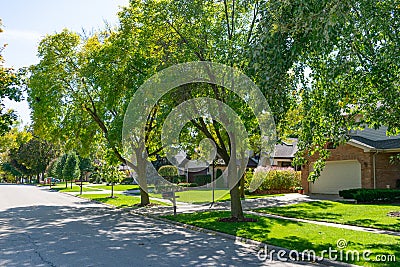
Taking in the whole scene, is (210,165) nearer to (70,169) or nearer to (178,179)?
(178,179)

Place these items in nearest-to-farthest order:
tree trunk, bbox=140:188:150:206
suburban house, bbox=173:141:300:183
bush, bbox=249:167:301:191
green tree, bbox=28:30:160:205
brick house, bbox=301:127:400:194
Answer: green tree, bbox=28:30:160:205, tree trunk, bbox=140:188:150:206, brick house, bbox=301:127:400:194, bush, bbox=249:167:301:191, suburban house, bbox=173:141:300:183

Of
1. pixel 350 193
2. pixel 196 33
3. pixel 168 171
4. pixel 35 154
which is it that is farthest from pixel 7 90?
pixel 35 154

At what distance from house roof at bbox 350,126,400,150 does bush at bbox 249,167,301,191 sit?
20.3 ft

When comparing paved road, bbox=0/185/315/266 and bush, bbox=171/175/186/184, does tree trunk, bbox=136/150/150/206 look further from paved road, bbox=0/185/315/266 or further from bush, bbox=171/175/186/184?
bush, bbox=171/175/186/184

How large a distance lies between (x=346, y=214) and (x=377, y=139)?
36.9 ft

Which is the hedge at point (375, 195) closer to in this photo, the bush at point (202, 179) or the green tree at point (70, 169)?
the bush at point (202, 179)

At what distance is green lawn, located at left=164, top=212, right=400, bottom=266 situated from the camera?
32.8 ft

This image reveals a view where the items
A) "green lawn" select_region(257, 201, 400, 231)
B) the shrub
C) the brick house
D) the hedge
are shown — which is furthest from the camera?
the brick house

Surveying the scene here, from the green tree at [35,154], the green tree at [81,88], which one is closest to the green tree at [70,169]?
the green tree at [35,154]

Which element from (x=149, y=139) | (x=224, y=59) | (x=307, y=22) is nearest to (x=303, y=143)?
(x=224, y=59)

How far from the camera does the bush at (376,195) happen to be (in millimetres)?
21641

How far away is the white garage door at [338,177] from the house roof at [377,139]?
5.02 feet

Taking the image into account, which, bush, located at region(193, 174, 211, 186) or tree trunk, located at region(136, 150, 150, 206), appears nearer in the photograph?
tree trunk, located at region(136, 150, 150, 206)

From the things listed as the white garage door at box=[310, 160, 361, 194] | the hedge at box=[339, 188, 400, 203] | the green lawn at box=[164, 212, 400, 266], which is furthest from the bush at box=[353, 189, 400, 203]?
the green lawn at box=[164, 212, 400, 266]
